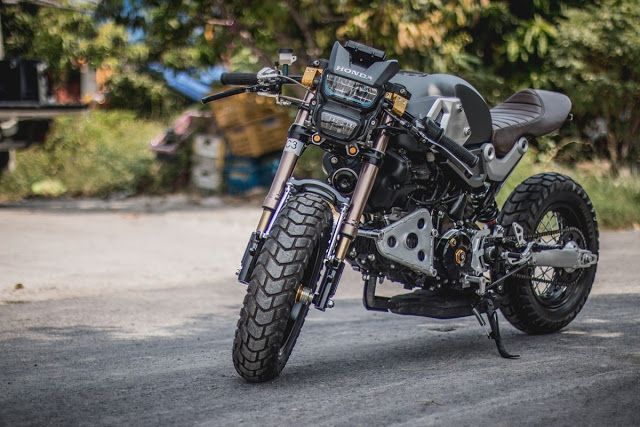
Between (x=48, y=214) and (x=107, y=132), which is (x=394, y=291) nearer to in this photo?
(x=48, y=214)

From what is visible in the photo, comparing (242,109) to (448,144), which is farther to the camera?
(242,109)

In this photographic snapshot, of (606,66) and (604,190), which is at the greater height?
(606,66)

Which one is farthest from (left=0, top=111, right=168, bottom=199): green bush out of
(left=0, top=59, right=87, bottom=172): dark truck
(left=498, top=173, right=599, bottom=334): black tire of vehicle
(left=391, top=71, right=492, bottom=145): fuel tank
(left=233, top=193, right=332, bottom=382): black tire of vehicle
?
(left=233, top=193, right=332, bottom=382): black tire of vehicle

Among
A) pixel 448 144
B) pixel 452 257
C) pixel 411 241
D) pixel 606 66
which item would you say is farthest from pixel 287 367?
pixel 606 66

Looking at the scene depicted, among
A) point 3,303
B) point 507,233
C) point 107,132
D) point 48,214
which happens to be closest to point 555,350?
point 507,233

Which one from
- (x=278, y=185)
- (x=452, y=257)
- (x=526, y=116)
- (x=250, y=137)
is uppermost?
(x=526, y=116)

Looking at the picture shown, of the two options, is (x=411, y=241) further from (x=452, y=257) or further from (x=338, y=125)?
(x=338, y=125)

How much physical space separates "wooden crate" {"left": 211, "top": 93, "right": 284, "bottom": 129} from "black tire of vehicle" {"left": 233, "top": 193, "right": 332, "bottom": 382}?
9993mm

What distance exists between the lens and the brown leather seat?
601 cm

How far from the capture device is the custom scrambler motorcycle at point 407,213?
15.9 ft

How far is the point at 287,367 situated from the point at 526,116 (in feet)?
6.94

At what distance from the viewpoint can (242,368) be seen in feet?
15.9

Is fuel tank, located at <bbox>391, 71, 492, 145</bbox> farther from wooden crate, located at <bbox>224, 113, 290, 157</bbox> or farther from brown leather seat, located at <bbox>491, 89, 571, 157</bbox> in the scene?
wooden crate, located at <bbox>224, 113, 290, 157</bbox>

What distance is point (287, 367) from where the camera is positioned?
5.34 metres
